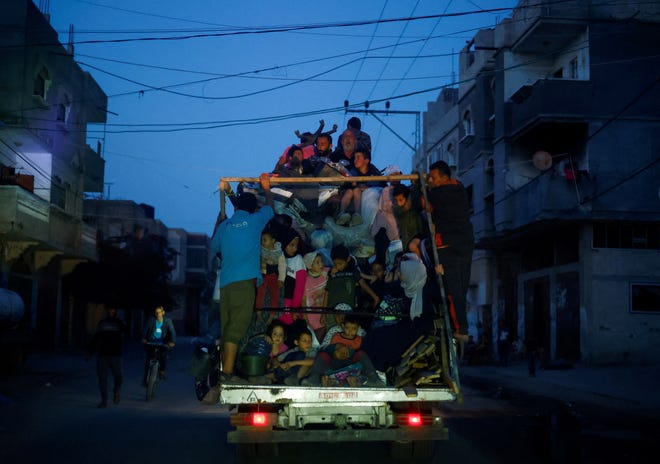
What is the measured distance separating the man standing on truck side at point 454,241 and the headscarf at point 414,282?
260 mm

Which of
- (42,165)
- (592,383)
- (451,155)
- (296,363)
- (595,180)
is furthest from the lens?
(451,155)

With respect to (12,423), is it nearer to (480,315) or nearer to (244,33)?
(244,33)

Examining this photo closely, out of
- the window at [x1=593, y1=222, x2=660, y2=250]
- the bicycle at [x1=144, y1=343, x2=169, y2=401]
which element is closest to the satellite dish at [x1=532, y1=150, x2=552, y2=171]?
the window at [x1=593, y1=222, x2=660, y2=250]

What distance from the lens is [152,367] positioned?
13.3m

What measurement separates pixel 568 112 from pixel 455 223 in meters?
17.8

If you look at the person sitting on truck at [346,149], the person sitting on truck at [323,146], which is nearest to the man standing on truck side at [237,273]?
the person sitting on truck at [346,149]

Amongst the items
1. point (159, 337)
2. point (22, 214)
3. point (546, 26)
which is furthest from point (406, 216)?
point (546, 26)

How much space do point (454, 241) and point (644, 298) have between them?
1805 centimetres

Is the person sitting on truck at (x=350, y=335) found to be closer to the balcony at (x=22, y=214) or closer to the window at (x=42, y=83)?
the balcony at (x=22, y=214)

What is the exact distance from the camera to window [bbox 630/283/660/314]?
75.9 ft

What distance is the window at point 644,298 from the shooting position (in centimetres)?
2312

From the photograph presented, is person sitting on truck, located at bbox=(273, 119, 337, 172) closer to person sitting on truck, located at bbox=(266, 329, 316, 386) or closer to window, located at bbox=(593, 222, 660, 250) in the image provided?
person sitting on truck, located at bbox=(266, 329, 316, 386)

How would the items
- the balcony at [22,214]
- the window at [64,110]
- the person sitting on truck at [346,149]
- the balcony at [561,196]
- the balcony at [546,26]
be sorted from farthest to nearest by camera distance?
the window at [64,110] → the balcony at [546,26] → the balcony at [561,196] → the balcony at [22,214] → the person sitting on truck at [346,149]

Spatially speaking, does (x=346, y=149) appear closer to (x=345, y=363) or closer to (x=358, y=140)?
(x=358, y=140)
